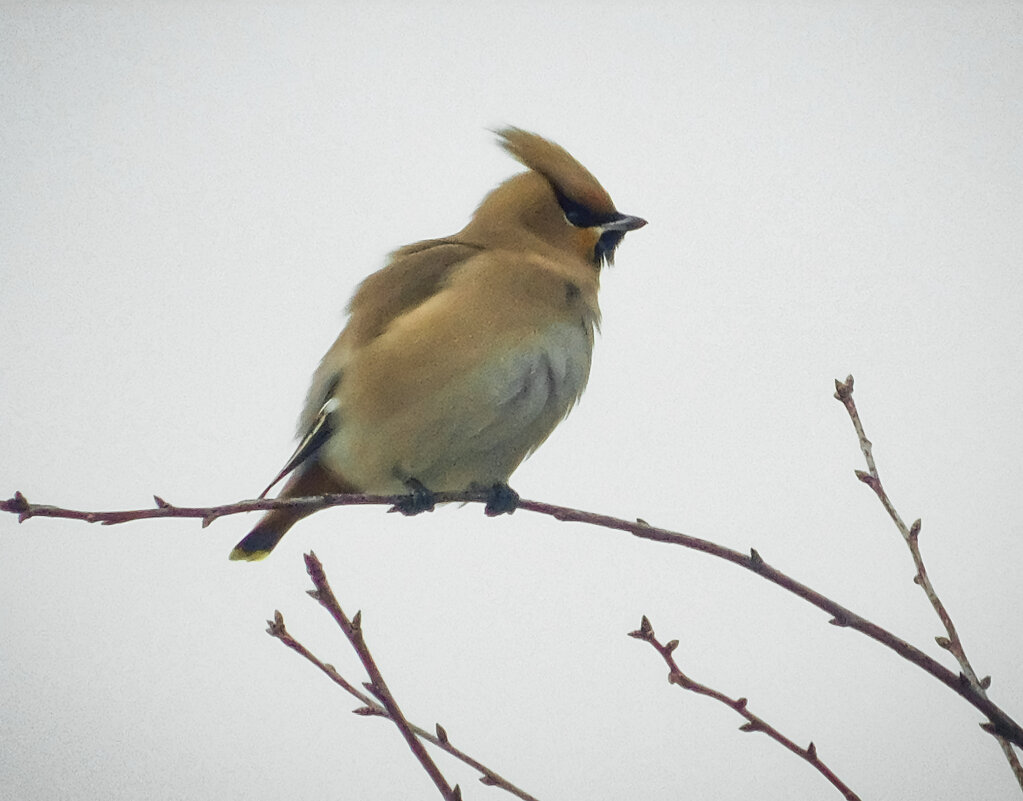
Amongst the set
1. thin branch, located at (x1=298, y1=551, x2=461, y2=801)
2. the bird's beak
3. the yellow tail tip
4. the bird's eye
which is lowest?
thin branch, located at (x1=298, y1=551, x2=461, y2=801)

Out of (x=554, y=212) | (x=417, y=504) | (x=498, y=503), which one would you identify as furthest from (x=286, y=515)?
(x=554, y=212)

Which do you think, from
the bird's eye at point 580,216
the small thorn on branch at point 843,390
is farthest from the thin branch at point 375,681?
the bird's eye at point 580,216

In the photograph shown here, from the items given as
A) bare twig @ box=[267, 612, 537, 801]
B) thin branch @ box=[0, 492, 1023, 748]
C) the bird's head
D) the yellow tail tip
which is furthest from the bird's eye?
bare twig @ box=[267, 612, 537, 801]

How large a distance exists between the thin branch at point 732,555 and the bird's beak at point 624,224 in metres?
1.58

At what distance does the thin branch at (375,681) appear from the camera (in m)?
→ 1.28

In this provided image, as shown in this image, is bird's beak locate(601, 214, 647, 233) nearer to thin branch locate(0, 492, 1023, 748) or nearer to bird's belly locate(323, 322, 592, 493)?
bird's belly locate(323, 322, 592, 493)

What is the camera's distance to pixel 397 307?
9.89 ft

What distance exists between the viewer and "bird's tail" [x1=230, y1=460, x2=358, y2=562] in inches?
116

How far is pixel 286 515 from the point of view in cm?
300

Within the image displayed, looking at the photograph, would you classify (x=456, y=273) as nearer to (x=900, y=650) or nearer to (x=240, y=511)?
(x=240, y=511)

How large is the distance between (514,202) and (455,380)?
3.09 ft

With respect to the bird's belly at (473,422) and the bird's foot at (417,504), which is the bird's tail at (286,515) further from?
the bird's foot at (417,504)

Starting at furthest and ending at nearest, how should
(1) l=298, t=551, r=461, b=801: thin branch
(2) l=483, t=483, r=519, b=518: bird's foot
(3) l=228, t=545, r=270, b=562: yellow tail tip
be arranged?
(3) l=228, t=545, r=270, b=562: yellow tail tip
(2) l=483, t=483, r=519, b=518: bird's foot
(1) l=298, t=551, r=461, b=801: thin branch

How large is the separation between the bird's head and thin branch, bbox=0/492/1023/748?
1.59m
